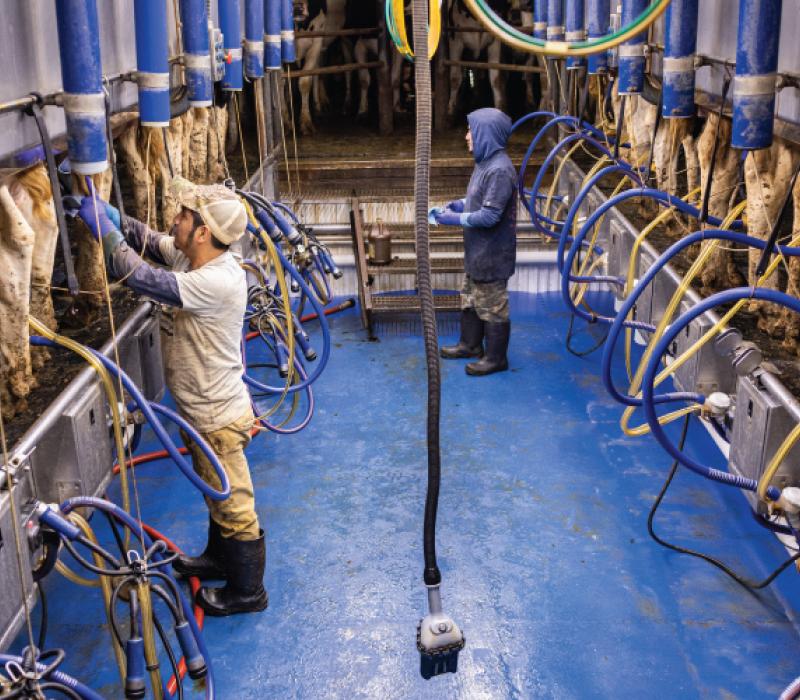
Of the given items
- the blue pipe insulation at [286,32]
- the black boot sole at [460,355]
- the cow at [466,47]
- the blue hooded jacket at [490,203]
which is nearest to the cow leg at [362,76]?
A: the cow at [466,47]

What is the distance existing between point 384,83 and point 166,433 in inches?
287

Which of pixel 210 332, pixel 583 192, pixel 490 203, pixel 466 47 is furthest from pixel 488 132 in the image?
pixel 466 47

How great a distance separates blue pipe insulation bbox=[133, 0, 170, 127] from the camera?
366 cm

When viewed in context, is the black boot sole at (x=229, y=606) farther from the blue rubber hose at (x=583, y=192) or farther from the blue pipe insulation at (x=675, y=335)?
the blue rubber hose at (x=583, y=192)

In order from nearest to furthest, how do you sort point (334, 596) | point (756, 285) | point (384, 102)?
point (756, 285) → point (334, 596) → point (384, 102)

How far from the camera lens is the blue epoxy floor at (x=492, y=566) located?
3500 millimetres

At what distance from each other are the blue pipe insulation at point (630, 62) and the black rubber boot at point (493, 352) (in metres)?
1.64

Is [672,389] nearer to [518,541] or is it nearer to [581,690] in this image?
[518,541]

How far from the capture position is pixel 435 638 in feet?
5.23

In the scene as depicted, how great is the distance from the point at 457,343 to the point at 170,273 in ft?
12.5

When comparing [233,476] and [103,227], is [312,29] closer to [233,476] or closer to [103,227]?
[233,476]

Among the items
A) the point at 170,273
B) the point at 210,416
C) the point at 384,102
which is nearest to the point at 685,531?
the point at 210,416

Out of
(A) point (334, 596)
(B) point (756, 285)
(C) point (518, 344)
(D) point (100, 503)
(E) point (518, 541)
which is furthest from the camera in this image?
(C) point (518, 344)

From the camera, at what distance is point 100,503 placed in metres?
2.74
